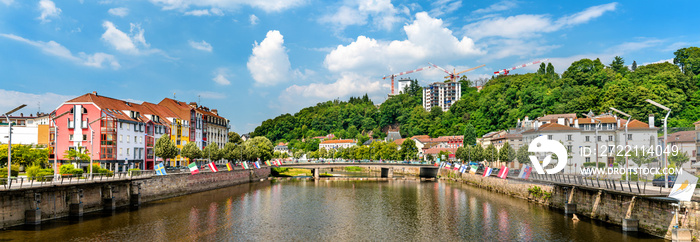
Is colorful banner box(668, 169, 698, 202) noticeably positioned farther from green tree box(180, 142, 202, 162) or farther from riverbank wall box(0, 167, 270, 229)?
green tree box(180, 142, 202, 162)

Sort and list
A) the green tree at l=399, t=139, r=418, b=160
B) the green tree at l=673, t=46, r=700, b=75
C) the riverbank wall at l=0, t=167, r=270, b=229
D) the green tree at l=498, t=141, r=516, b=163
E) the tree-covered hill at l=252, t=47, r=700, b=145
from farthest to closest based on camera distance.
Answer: the green tree at l=399, t=139, r=418, b=160, the green tree at l=673, t=46, r=700, b=75, the tree-covered hill at l=252, t=47, r=700, b=145, the green tree at l=498, t=141, r=516, b=163, the riverbank wall at l=0, t=167, r=270, b=229

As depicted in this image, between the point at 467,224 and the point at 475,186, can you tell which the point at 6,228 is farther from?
the point at 475,186

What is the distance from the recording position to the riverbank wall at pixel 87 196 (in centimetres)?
3938

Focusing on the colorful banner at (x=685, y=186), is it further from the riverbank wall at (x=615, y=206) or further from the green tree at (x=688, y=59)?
the green tree at (x=688, y=59)

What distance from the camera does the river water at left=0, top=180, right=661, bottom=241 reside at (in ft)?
Result: 128

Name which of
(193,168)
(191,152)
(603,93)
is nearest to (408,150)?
(603,93)

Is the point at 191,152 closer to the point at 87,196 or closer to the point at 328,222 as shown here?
the point at 87,196

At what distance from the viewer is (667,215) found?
3388 centimetres

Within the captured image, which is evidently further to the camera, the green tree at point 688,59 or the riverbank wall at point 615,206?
the green tree at point 688,59

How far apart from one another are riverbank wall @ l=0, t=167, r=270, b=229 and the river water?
3.99 feet

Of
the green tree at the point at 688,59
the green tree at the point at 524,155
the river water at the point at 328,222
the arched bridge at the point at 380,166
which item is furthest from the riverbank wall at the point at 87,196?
the green tree at the point at 688,59

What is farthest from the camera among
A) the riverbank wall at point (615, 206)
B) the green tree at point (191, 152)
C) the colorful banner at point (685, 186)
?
the green tree at point (191, 152)

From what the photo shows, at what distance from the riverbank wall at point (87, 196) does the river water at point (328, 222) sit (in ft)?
3.99

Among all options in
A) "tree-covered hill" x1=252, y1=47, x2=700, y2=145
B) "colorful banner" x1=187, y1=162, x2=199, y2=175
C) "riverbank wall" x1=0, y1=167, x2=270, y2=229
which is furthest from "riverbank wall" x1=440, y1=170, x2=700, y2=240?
"tree-covered hill" x1=252, y1=47, x2=700, y2=145
